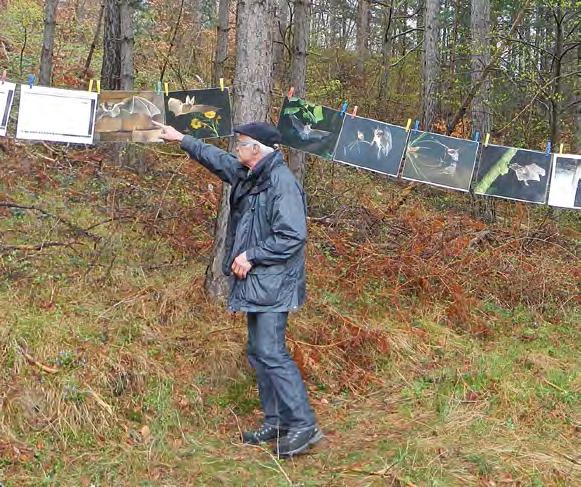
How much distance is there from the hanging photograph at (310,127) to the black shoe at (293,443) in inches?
161

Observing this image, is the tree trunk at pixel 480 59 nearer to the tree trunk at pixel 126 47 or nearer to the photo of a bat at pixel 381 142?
the photo of a bat at pixel 381 142

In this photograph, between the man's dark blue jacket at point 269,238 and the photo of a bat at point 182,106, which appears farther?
the photo of a bat at point 182,106

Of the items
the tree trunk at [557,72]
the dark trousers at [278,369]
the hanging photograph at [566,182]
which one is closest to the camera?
the dark trousers at [278,369]

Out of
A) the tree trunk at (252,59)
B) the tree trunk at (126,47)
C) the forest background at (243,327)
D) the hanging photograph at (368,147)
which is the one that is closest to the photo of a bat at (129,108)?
the forest background at (243,327)

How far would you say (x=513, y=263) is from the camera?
7844mm

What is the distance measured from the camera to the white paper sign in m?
6.76

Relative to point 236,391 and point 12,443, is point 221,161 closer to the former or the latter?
point 236,391

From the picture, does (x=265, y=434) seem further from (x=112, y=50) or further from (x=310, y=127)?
(x=112, y=50)

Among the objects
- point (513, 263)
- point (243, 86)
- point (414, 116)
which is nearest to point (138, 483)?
point (243, 86)

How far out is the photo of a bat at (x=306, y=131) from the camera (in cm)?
764

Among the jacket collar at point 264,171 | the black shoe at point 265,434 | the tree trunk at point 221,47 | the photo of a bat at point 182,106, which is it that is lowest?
the black shoe at point 265,434

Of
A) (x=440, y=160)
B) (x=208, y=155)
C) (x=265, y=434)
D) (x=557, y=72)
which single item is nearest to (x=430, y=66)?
(x=557, y=72)

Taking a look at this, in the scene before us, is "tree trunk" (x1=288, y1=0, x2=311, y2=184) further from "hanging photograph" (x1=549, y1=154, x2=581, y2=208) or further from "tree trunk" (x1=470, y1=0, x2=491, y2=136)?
"tree trunk" (x1=470, y1=0, x2=491, y2=136)

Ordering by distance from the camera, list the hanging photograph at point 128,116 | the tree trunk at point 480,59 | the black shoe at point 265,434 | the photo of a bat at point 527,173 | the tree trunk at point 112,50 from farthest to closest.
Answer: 1. the tree trunk at point 480,59
2. the tree trunk at point 112,50
3. the photo of a bat at point 527,173
4. the hanging photograph at point 128,116
5. the black shoe at point 265,434
